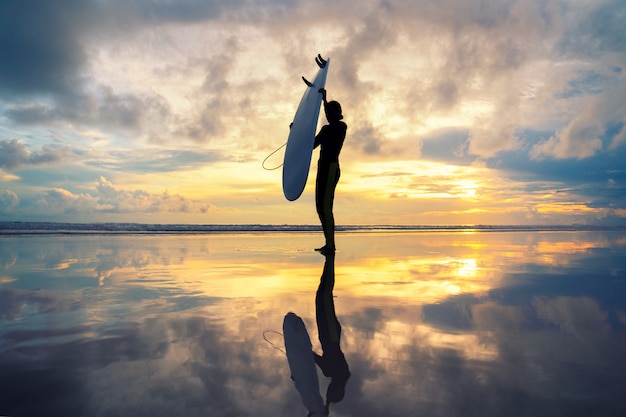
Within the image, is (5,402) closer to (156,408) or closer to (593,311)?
(156,408)

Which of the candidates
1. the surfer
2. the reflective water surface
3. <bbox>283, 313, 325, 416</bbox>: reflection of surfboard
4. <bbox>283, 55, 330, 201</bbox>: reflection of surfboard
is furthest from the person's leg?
<bbox>283, 313, 325, 416</bbox>: reflection of surfboard

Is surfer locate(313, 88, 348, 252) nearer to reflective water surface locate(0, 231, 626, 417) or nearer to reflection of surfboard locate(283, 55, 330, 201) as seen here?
reflection of surfboard locate(283, 55, 330, 201)

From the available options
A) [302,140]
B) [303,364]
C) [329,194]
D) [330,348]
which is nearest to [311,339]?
[330,348]

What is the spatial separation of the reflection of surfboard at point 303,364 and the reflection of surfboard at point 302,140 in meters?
3.89

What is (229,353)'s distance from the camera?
86.5 inches

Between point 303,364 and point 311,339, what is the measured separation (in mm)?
422

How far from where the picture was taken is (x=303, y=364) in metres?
2.06

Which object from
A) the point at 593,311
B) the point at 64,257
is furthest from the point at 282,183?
the point at 593,311

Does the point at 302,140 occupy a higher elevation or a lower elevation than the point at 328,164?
higher

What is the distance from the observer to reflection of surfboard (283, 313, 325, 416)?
1.65 metres

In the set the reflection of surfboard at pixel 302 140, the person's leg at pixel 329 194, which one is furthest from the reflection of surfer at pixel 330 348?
the person's leg at pixel 329 194

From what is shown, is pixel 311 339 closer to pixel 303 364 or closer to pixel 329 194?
pixel 303 364

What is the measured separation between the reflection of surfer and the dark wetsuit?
11.0ft

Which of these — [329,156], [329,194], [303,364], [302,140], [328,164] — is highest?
[302,140]
